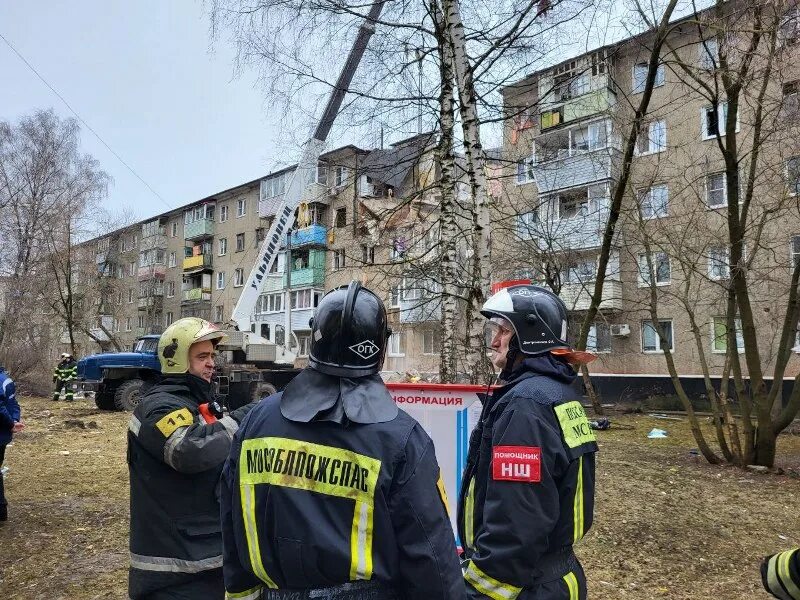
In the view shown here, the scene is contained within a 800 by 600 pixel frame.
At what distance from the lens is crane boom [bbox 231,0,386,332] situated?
8.15 meters

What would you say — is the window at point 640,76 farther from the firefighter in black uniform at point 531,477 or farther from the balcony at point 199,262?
the balcony at point 199,262

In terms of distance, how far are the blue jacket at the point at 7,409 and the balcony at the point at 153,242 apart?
156 feet

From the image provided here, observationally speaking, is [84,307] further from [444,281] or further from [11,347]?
[444,281]

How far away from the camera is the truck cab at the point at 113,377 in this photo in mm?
18172

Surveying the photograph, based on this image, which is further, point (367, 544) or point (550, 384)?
point (550, 384)

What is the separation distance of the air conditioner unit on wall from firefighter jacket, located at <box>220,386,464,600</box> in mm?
22896

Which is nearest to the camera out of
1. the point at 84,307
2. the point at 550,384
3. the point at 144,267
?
the point at 550,384

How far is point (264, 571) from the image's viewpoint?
65.9 inches

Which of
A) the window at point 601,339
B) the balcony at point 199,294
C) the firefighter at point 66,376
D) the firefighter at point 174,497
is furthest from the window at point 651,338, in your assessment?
the balcony at point 199,294

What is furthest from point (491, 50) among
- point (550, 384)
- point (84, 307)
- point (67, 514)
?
point (84, 307)

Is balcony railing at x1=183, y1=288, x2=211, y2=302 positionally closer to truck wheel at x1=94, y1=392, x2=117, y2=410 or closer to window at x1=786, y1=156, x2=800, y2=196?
truck wheel at x1=94, y1=392, x2=117, y2=410

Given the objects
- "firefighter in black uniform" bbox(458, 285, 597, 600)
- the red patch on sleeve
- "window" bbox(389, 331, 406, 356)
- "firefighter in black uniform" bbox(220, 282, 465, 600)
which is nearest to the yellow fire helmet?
"firefighter in black uniform" bbox(220, 282, 465, 600)

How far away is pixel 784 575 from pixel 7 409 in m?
6.73

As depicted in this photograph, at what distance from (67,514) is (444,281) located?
5.08m
